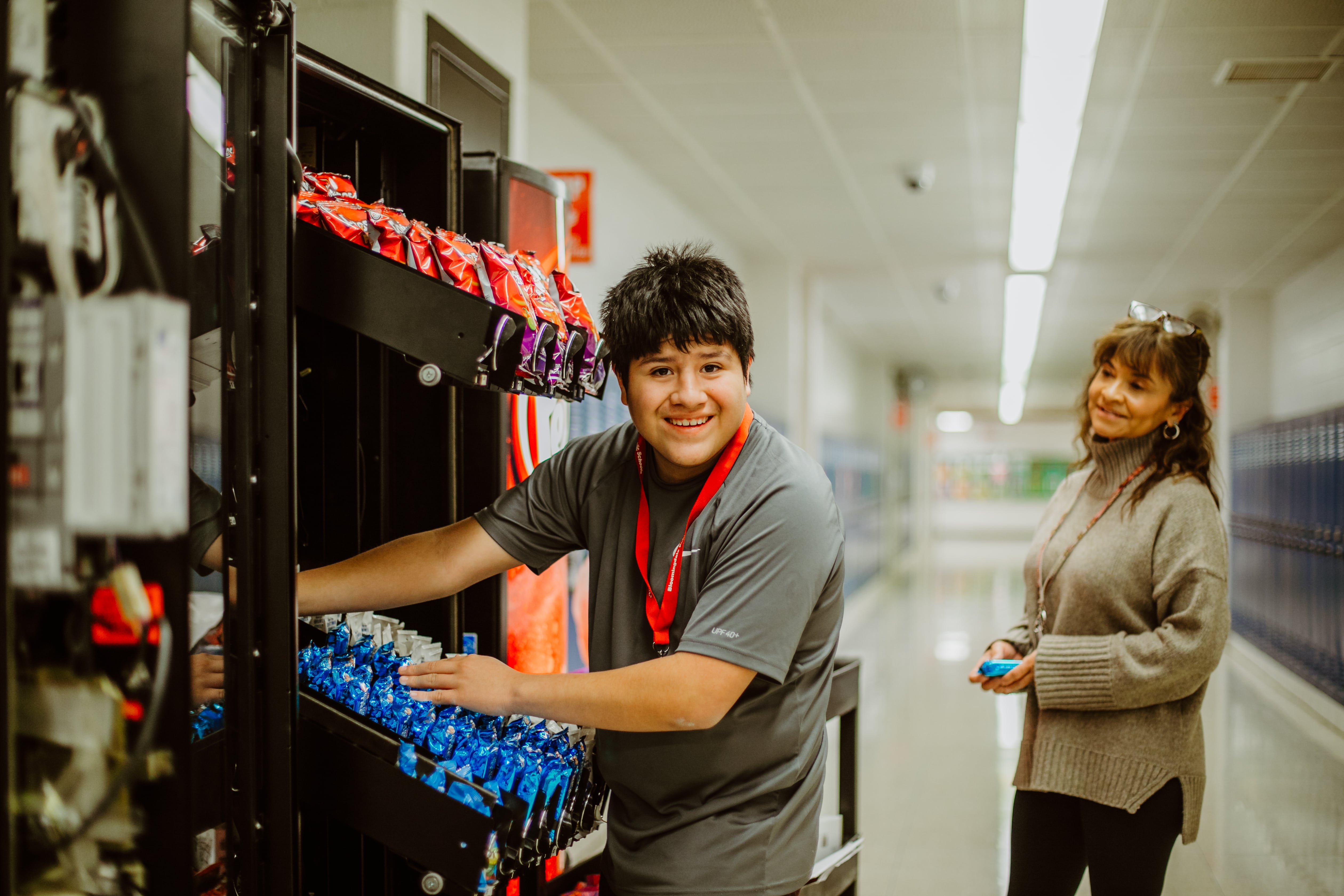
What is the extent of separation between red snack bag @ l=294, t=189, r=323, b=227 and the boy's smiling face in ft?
1.57

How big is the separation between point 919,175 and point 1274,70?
1822mm

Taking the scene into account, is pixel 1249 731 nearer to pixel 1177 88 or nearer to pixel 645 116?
pixel 1177 88

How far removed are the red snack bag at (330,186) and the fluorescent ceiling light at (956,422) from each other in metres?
Answer: 27.7

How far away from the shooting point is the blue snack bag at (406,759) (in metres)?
1.42

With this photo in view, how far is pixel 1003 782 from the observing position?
15.8 ft

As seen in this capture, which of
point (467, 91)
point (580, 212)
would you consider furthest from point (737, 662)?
point (580, 212)

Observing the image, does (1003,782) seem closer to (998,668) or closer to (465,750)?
(998,668)

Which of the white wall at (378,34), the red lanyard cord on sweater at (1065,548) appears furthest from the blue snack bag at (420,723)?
the white wall at (378,34)

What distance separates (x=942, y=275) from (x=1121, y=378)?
6.81 meters

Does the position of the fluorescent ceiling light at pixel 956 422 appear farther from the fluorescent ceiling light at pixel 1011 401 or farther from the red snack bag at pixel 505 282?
the red snack bag at pixel 505 282

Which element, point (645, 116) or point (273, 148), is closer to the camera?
point (273, 148)

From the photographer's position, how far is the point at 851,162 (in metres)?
5.57

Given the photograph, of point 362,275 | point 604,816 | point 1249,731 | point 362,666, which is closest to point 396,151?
point 362,275

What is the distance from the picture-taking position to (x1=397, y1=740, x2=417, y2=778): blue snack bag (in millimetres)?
1423
